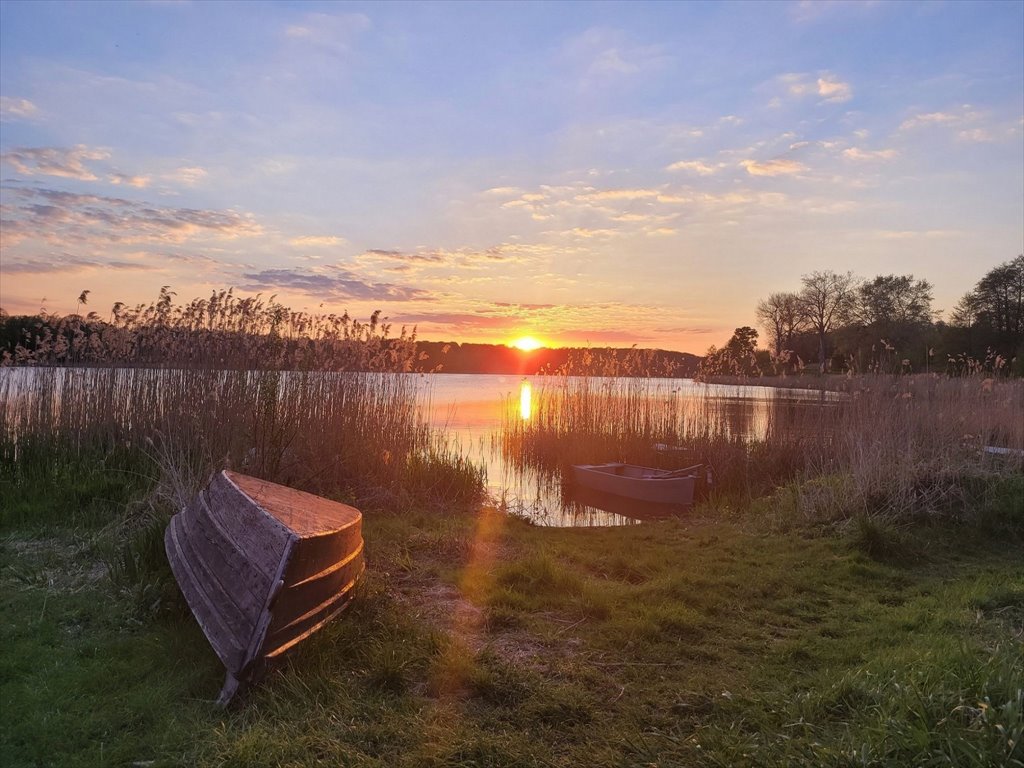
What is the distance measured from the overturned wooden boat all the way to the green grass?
182mm

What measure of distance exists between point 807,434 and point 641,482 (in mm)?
4164

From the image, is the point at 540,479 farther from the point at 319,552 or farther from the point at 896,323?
the point at 896,323

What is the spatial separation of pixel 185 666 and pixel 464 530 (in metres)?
3.90

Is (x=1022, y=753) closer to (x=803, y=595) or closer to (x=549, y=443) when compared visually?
(x=803, y=595)

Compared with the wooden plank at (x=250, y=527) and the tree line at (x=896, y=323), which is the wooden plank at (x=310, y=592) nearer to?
the wooden plank at (x=250, y=527)

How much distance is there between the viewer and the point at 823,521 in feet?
26.2

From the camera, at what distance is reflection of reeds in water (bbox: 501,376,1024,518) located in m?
8.63

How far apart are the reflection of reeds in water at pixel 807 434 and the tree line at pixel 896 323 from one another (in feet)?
51.9

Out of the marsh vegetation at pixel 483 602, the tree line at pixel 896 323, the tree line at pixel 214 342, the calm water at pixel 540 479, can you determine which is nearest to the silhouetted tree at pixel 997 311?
the tree line at pixel 896 323

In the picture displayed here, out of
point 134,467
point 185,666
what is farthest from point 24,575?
point 134,467

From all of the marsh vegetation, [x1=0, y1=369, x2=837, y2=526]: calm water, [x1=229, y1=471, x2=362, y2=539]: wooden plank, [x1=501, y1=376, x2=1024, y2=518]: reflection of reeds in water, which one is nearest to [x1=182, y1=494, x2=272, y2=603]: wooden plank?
[x1=229, y1=471, x2=362, y2=539]: wooden plank

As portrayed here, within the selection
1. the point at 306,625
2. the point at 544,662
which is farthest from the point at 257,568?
the point at 544,662

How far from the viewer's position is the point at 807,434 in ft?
43.5

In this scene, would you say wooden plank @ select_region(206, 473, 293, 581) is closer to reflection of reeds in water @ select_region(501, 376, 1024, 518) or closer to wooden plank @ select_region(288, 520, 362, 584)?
wooden plank @ select_region(288, 520, 362, 584)
